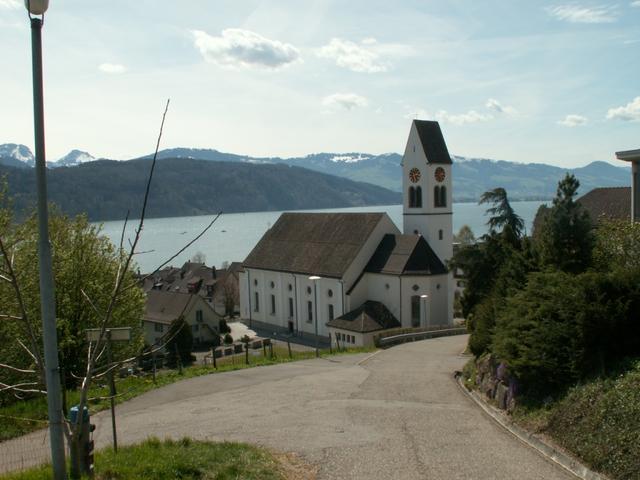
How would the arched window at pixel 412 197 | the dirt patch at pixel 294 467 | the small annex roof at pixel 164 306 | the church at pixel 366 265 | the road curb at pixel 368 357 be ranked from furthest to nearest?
the small annex roof at pixel 164 306
the arched window at pixel 412 197
the church at pixel 366 265
the road curb at pixel 368 357
the dirt patch at pixel 294 467

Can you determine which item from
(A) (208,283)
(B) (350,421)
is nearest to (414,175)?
(B) (350,421)

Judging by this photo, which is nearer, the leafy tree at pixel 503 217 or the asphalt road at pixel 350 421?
the asphalt road at pixel 350 421

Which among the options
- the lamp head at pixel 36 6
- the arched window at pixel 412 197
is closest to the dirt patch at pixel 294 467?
the lamp head at pixel 36 6

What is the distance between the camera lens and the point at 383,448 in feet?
41.8

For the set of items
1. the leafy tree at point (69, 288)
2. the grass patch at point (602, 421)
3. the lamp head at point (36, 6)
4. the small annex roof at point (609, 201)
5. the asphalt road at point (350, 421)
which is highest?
the small annex roof at point (609, 201)

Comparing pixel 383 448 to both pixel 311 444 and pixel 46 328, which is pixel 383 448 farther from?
pixel 46 328

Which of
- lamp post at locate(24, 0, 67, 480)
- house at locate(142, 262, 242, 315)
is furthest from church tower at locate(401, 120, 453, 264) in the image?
lamp post at locate(24, 0, 67, 480)

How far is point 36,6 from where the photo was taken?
578cm

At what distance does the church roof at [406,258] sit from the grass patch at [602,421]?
28.1 metres

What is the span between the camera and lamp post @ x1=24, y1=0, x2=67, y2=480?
19.7ft

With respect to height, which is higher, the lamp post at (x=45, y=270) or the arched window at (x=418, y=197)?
the arched window at (x=418, y=197)

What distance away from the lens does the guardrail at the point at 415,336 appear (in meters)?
34.5

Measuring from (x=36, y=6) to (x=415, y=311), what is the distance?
38.4 metres

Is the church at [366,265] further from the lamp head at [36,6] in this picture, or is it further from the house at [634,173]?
the lamp head at [36,6]
